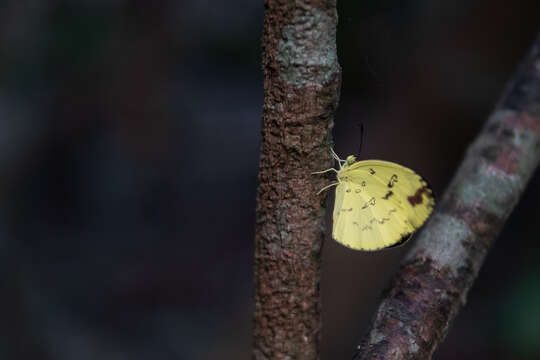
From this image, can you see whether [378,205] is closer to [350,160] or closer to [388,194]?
[388,194]

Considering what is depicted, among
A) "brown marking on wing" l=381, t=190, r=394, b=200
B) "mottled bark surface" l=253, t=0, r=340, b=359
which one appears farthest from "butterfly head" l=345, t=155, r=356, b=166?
"mottled bark surface" l=253, t=0, r=340, b=359

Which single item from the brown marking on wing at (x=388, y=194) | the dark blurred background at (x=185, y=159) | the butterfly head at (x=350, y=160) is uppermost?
the butterfly head at (x=350, y=160)

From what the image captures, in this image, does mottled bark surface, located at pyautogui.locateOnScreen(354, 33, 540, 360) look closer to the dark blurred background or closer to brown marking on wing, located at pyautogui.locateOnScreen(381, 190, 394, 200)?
brown marking on wing, located at pyautogui.locateOnScreen(381, 190, 394, 200)

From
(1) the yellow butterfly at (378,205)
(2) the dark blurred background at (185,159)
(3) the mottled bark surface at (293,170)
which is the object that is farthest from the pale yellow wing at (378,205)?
(2) the dark blurred background at (185,159)

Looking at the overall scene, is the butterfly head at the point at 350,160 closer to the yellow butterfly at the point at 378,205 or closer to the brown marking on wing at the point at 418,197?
the yellow butterfly at the point at 378,205

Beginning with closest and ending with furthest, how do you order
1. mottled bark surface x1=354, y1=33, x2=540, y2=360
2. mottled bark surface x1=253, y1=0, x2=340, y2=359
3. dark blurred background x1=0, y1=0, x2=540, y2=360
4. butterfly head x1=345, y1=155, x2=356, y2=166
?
1. mottled bark surface x1=253, y1=0, x2=340, y2=359
2. mottled bark surface x1=354, y1=33, x2=540, y2=360
3. butterfly head x1=345, y1=155, x2=356, y2=166
4. dark blurred background x1=0, y1=0, x2=540, y2=360

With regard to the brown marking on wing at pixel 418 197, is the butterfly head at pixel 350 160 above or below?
above

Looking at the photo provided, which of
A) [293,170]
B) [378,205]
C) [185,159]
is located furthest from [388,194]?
[185,159]
